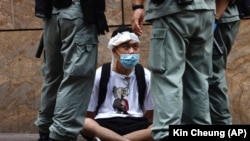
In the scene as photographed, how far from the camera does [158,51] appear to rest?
3.72 m

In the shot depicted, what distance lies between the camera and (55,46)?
15.0 ft

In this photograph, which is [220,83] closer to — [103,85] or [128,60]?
[128,60]

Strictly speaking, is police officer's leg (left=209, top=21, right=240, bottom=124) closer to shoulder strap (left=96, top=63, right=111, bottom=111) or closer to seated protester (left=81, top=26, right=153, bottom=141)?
seated protester (left=81, top=26, right=153, bottom=141)

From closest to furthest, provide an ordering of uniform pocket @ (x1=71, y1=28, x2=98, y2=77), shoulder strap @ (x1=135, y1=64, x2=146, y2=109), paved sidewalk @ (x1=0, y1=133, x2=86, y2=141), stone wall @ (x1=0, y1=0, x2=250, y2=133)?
uniform pocket @ (x1=71, y1=28, x2=98, y2=77) → shoulder strap @ (x1=135, y1=64, x2=146, y2=109) → paved sidewalk @ (x1=0, y1=133, x2=86, y2=141) → stone wall @ (x1=0, y1=0, x2=250, y2=133)

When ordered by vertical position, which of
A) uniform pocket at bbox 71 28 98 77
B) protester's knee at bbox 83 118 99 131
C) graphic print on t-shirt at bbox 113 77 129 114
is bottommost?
protester's knee at bbox 83 118 99 131

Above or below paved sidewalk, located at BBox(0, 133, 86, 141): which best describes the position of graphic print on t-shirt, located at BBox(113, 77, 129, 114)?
above

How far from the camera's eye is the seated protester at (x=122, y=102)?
4.98 meters

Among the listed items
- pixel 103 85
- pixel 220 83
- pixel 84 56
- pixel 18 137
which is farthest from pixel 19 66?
pixel 220 83

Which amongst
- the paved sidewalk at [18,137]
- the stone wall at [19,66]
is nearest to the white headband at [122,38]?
the stone wall at [19,66]

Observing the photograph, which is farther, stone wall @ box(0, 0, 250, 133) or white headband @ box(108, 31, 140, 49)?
stone wall @ box(0, 0, 250, 133)

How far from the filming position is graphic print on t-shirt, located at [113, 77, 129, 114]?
506cm

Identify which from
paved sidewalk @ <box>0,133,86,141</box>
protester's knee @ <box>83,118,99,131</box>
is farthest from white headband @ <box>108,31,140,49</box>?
paved sidewalk @ <box>0,133,86,141</box>
